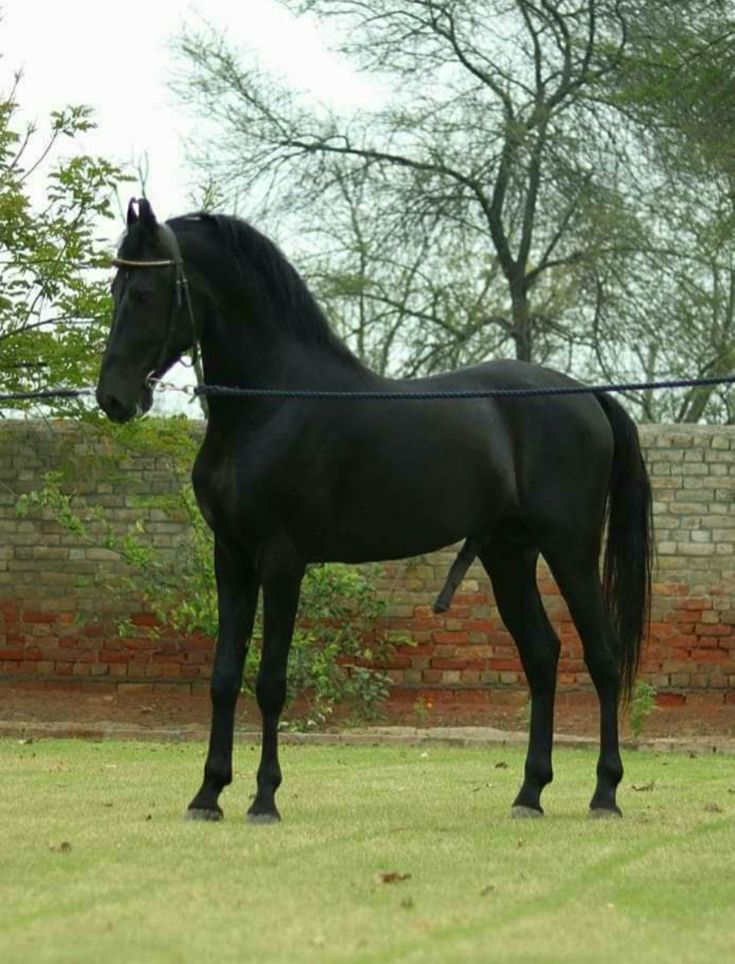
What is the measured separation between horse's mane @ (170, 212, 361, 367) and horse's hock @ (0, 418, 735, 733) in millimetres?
7099

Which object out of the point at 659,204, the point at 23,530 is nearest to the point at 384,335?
the point at 659,204

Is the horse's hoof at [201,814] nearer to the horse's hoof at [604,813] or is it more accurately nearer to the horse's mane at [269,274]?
the horse's hoof at [604,813]

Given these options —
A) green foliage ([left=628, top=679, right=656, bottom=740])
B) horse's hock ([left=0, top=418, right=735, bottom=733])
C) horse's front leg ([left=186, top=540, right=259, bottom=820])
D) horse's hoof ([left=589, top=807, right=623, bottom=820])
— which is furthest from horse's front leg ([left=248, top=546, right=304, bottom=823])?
horse's hock ([left=0, top=418, right=735, bottom=733])

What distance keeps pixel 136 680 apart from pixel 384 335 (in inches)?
399

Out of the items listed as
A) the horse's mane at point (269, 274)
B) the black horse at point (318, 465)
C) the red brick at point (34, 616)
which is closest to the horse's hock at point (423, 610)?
the red brick at point (34, 616)

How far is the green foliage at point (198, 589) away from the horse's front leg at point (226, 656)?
6.11 metres

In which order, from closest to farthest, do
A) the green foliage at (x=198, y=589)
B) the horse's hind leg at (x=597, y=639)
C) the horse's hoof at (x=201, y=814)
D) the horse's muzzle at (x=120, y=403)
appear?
1. the horse's muzzle at (x=120, y=403)
2. the horse's hoof at (x=201, y=814)
3. the horse's hind leg at (x=597, y=639)
4. the green foliage at (x=198, y=589)

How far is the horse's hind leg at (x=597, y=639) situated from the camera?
8.72 metres

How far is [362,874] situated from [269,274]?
9.51ft

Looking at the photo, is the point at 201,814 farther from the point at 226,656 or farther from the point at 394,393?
the point at 394,393

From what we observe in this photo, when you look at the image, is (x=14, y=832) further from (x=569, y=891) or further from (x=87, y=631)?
(x=87, y=631)

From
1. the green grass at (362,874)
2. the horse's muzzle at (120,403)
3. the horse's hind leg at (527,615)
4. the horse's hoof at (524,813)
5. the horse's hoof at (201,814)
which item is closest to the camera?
the green grass at (362,874)

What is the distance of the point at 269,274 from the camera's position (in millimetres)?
8305

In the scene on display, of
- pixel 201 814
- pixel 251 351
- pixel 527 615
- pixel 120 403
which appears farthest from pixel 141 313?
pixel 527 615
